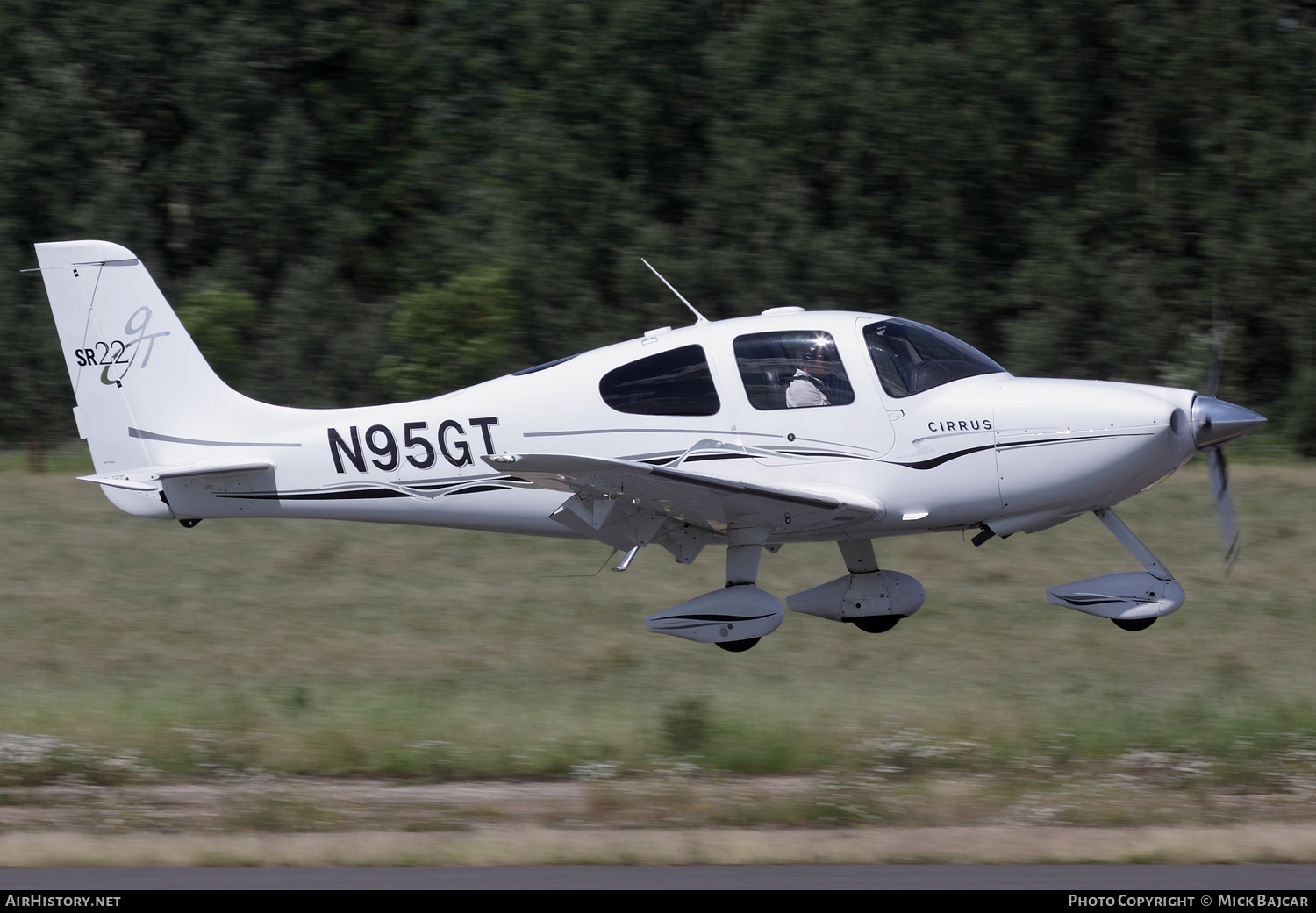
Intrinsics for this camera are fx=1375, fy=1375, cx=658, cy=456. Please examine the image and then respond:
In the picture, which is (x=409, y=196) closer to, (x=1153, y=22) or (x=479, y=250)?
(x=479, y=250)

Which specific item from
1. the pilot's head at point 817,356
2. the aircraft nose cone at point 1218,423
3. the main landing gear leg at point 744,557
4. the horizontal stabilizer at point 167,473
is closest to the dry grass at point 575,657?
the main landing gear leg at point 744,557

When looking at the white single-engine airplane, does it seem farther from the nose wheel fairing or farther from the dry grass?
the dry grass

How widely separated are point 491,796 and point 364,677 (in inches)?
105

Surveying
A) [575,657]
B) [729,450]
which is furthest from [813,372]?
[575,657]

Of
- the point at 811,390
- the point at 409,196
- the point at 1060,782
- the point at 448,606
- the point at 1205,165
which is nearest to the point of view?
the point at 1060,782

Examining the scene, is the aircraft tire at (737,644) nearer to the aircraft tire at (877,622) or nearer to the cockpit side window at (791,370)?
the aircraft tire at (877,622)

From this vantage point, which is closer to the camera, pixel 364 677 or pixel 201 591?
pixel 364 677

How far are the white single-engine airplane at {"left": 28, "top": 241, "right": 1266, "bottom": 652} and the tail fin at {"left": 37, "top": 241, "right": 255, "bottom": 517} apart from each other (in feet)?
0.06

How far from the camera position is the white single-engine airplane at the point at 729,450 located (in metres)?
8.26

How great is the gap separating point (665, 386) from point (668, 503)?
840 mm

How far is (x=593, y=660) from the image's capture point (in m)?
10.5

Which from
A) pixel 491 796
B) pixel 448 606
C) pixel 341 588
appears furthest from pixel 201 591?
pixel 491 796

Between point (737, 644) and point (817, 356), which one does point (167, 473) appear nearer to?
point (737, 644)

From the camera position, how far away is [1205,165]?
73.1 feet
